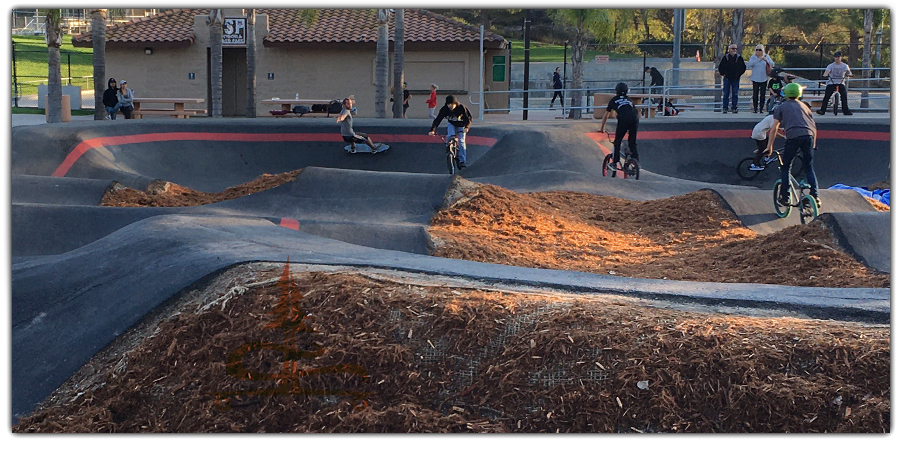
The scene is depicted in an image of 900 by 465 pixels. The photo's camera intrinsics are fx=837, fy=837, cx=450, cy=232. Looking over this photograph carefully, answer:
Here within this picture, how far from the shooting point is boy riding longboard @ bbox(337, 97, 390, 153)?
1752 cm

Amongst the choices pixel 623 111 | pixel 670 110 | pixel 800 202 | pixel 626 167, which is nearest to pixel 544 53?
pixel 670 110

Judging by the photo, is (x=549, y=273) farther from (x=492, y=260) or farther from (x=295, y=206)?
(x=295, y=206)

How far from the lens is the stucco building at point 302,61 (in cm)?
3188

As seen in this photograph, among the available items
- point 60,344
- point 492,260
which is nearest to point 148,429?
point 60,344

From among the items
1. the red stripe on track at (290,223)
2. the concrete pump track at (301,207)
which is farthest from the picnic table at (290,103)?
the red stripe on track at (290,223)

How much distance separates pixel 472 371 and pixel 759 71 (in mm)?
18877

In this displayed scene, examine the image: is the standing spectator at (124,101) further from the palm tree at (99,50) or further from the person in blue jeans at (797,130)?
the person in blue jeans at (797,130)

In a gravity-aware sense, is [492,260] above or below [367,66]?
below

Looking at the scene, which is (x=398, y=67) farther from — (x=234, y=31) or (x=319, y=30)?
(x=234, y=31)

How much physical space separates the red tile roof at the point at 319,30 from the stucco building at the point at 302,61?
39mm

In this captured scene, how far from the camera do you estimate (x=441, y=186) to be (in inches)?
495

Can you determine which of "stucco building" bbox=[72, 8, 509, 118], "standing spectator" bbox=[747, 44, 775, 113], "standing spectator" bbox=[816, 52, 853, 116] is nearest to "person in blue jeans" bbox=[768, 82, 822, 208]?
"standing spectator" bbox=[747, 44, 775, 113]

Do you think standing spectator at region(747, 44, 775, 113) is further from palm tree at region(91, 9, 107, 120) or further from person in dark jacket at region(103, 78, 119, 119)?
palm tree at region(91, 9, 107, 120)

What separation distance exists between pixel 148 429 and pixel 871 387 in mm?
4146
